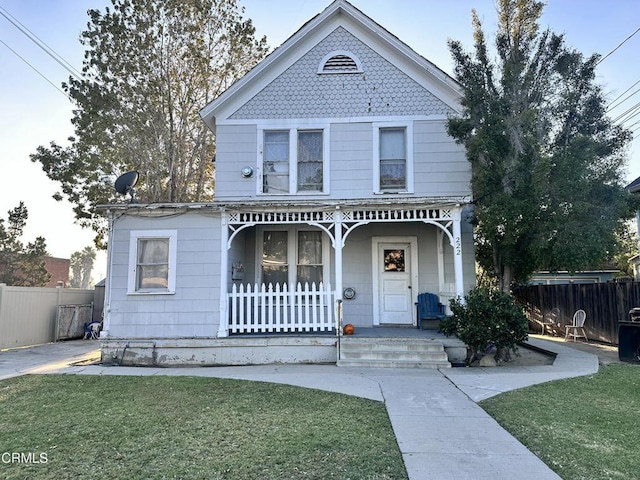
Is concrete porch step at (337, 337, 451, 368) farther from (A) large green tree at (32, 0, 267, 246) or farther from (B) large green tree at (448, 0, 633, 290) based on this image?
(A) large green tree at (32, 0, 267, 246)

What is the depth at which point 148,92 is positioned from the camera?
1559 cm

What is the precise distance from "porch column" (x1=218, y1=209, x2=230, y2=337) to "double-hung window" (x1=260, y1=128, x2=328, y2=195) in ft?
5.75

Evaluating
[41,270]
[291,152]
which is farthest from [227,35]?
[41,270]

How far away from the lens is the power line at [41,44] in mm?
9961

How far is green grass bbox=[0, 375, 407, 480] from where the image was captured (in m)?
3.46

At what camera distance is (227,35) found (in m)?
16.5

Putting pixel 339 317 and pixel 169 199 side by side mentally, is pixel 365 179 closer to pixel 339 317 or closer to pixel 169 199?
pixel 339 317

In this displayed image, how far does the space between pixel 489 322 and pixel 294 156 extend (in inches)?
227

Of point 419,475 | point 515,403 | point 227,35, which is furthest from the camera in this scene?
point 227,35

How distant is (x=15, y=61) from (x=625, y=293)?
1672 cm

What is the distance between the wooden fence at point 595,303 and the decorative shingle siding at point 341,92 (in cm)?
634

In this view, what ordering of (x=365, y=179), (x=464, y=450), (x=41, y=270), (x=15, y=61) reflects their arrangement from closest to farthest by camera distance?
(x=464, y=450)
(x=365, y=179)
(x=15, y=61)
(x=41, y=270)

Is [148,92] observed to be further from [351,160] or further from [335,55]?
[351,160]

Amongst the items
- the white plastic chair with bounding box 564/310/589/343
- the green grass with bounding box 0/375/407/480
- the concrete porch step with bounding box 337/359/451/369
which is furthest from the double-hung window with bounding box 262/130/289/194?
the white plastic chair with bounding box 564/310/589/343
